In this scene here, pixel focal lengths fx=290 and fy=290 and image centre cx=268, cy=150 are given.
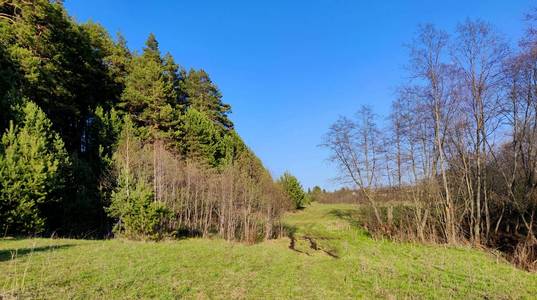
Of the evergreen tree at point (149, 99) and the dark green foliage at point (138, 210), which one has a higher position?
the evergreen tree at point (149, 99)

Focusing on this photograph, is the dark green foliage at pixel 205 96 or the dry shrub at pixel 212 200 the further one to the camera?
the dark green foliage at pixel 205 96

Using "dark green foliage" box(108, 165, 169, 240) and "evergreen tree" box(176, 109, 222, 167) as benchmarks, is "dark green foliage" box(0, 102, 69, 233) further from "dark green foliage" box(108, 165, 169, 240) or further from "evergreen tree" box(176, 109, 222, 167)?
"evergreen tree" box(176, 109, 222, 167)

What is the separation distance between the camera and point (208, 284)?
6816mm

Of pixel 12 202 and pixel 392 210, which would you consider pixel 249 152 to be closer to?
pixel 392 210

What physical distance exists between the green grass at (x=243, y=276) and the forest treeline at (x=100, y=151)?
4739 millimetres

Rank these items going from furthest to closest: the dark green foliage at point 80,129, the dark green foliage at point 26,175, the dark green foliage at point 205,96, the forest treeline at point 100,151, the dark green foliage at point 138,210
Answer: the dark green foliage at point 205,96 < the dark green foliage at point 138,210 < the forest treeline at point 100,151 < the dark green foliage at point 80,129 < the dark green foliage at point 26,175

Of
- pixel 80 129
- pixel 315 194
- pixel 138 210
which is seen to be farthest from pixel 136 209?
pixel 315 194

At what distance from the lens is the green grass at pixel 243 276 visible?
559 cm

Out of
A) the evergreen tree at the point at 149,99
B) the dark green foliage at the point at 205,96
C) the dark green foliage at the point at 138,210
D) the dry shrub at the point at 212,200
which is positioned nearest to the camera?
the dark green foliage at the point at 138,210

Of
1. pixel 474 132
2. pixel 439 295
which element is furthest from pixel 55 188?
pixel 474 132

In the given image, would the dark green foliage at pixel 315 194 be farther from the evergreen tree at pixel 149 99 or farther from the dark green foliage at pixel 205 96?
the evergreen tree at pixel 149 99

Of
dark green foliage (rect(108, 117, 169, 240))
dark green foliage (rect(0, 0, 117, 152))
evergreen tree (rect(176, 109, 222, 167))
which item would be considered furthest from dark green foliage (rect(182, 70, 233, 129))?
dark green foliage (rect(108, 117, 169, 240))

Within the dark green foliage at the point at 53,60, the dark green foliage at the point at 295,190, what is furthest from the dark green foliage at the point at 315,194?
the dark green foliage at the point at 53,60

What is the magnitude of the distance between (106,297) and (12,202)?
1131 cm
